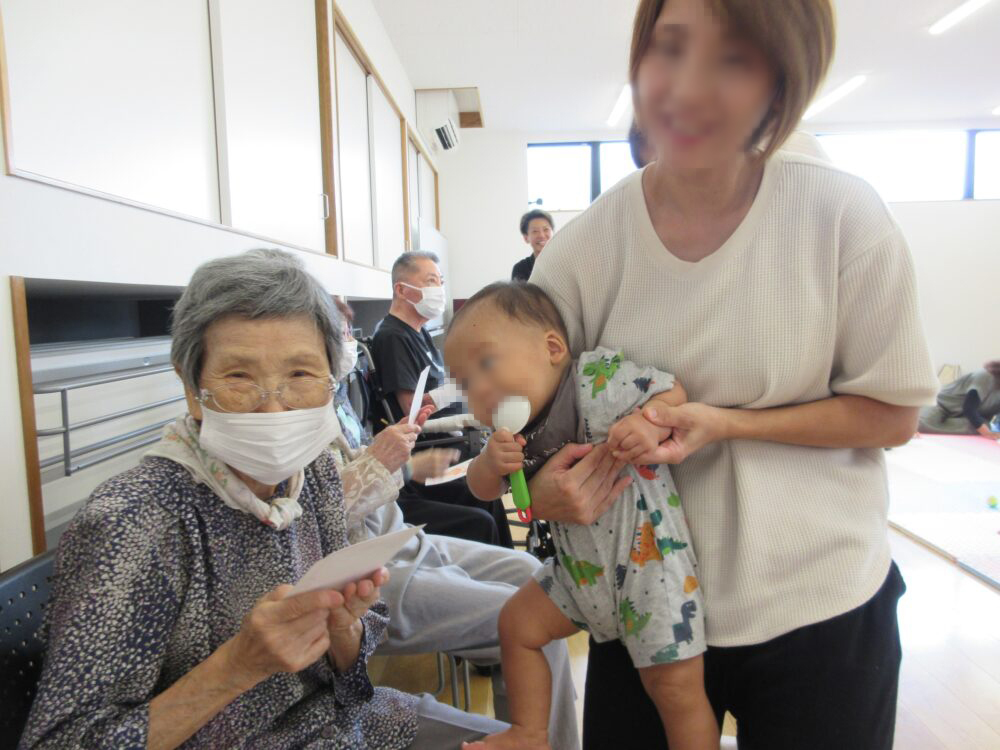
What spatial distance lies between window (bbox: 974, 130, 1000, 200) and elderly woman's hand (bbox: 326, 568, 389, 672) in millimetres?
10536

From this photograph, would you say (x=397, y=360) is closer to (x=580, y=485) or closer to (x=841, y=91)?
(x=580, y=485)

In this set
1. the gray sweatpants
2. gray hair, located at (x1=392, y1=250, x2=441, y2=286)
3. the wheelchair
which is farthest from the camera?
gray hair, located at (x1=392, y1=250, x2=441, y2=286)

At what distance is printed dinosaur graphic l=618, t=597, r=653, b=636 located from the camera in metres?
0.80

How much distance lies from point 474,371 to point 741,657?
58cm

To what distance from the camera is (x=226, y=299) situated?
3.00 feet

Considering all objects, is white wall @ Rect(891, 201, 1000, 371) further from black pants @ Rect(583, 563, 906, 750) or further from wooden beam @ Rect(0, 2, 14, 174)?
wooden beam @ Rect(0, 2, 14, 174)

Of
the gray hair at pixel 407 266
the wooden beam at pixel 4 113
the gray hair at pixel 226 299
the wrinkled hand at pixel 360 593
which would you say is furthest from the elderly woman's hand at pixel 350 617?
the gray hair at pixel 407 266

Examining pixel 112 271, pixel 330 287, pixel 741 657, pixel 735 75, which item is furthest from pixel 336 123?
pixel 741 657

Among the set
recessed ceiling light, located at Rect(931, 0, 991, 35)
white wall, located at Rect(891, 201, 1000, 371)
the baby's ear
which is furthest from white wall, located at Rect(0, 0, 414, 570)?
white wall, located at Rect(891, 201, 1000, 371)

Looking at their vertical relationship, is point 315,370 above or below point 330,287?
below

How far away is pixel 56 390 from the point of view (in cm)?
107

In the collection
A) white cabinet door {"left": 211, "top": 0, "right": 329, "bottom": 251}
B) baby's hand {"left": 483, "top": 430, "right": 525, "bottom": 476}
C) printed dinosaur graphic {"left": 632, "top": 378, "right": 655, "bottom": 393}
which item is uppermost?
white cabinet door {"left": 211, "top": 0, "right": 329, "bottom": 251}

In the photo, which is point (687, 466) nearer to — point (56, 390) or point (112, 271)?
point (56, 390)

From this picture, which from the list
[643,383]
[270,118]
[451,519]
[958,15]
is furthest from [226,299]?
[958,15]
